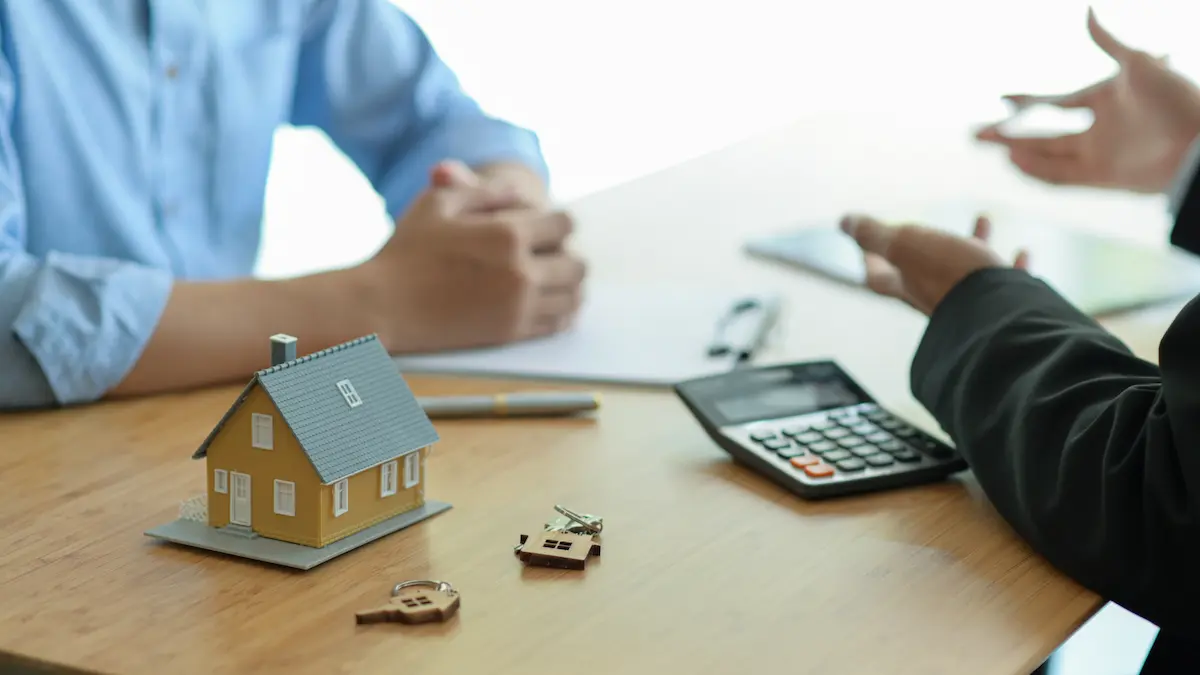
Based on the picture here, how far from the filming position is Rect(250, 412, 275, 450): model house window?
65 cm

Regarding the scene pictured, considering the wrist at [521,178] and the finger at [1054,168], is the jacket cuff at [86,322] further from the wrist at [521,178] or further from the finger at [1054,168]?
the finger at [1054,168]

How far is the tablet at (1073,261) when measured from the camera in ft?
3.88

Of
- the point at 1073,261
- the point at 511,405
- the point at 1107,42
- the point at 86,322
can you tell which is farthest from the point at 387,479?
the point at 1073,261

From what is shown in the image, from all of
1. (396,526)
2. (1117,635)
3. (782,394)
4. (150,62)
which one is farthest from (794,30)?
(396,526)

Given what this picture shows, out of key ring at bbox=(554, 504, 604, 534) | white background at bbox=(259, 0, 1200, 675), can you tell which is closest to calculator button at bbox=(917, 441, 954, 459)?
key ring at bbox=(554, 504, 604, 534)

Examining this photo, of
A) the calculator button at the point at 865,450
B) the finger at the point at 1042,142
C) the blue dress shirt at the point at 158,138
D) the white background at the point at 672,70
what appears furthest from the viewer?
the white background at the point at 672,70

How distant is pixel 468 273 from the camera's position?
1034mm

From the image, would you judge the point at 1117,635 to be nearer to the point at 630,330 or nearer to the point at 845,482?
the point at 630,330

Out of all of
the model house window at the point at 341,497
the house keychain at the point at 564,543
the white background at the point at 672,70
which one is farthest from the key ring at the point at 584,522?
the white background at the point at 672,70

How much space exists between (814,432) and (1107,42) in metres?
0.45

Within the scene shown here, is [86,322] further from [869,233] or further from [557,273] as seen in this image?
[869,233]

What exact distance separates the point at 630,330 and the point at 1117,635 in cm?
67

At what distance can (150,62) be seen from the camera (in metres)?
1.14

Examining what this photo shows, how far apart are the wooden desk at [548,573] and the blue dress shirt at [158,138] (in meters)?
0.07
